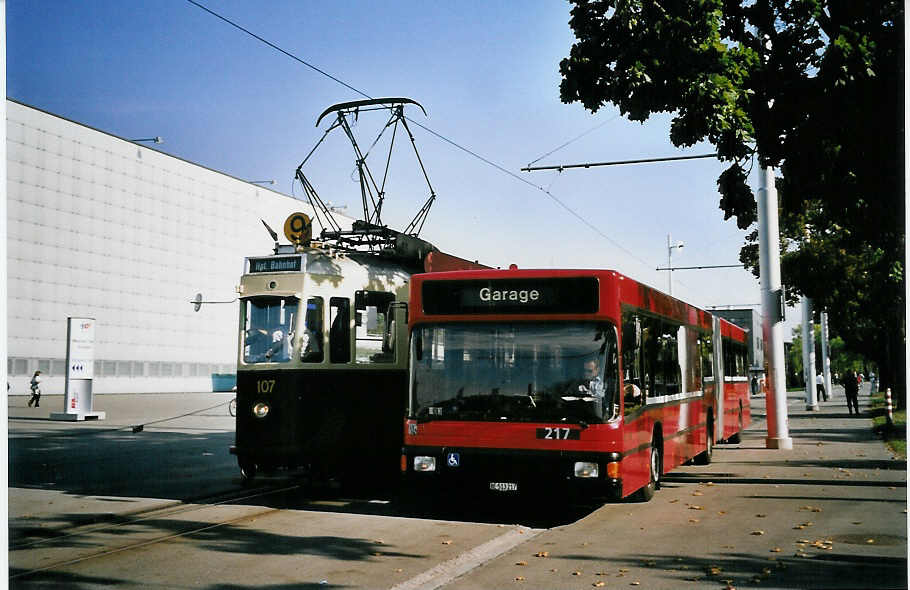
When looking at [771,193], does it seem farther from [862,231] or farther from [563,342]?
[563,342]

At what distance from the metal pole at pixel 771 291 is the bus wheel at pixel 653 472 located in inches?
307

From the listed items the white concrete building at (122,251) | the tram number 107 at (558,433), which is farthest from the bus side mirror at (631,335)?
the white concrete building at (122,251)

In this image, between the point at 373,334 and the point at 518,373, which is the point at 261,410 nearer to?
the point at 373,334

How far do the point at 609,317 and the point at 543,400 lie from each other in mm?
1130

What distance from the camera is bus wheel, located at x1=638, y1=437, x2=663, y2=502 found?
1202cm

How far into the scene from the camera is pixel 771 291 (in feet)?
64.3

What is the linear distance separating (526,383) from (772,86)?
4715 mm

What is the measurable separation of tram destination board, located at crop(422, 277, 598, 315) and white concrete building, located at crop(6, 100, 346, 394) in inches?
1389

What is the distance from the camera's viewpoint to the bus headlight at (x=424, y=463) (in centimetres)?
1055

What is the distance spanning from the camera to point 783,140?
11984 mm

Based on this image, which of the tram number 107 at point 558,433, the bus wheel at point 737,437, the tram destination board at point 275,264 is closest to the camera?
the tram number 107 at point 558,433

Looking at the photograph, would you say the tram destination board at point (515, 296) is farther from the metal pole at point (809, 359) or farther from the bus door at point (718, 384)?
the metal pole at point (809, 359)

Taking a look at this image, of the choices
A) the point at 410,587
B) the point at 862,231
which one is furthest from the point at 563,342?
the point at 862,231

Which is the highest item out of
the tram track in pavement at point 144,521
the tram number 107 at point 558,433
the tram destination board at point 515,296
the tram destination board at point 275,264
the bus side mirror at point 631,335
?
the tram destination board at point 275,264
